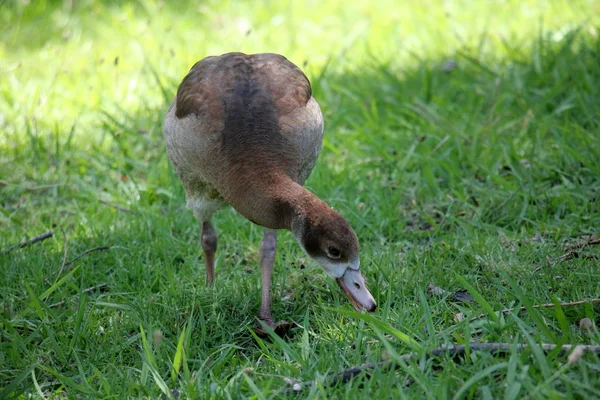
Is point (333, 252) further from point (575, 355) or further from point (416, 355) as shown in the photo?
point (575, 355)

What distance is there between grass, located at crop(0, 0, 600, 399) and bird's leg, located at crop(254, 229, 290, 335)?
4.5 inches

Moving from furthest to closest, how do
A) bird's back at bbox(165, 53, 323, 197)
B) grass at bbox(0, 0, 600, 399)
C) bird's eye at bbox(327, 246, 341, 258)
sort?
bird's back at bbox(165, 53, 323, 197) < bird's eye at bbox(327, 246, 341, 258) < grass at bbox(0, 0, 600, 399)

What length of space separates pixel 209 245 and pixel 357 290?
1.37m

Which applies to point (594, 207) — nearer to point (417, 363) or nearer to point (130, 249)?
point (417, 363)

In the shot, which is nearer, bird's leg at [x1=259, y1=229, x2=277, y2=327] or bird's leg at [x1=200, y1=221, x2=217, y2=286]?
bird's leg at [x1=259, y1=229, x2=277, y2=327]

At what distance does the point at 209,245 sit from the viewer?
4.91 meters

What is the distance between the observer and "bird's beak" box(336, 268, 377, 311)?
3.84 metres

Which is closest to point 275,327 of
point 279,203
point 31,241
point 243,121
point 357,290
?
point 357,290

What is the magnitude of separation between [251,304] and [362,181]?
1.71 m

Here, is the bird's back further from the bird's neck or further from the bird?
the bird's neck

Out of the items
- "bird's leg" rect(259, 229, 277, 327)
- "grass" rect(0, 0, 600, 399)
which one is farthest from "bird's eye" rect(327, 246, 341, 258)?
"bird's leg" rect(259, 229, 277, 327)

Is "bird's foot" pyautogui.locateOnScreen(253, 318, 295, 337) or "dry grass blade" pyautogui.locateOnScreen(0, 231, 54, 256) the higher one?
"bird's foot" pyautogui.locateOnScreen(253, 318, 295, 337)

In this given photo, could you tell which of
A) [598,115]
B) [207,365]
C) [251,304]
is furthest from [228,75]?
[598,115]

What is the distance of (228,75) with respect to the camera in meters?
4.46
